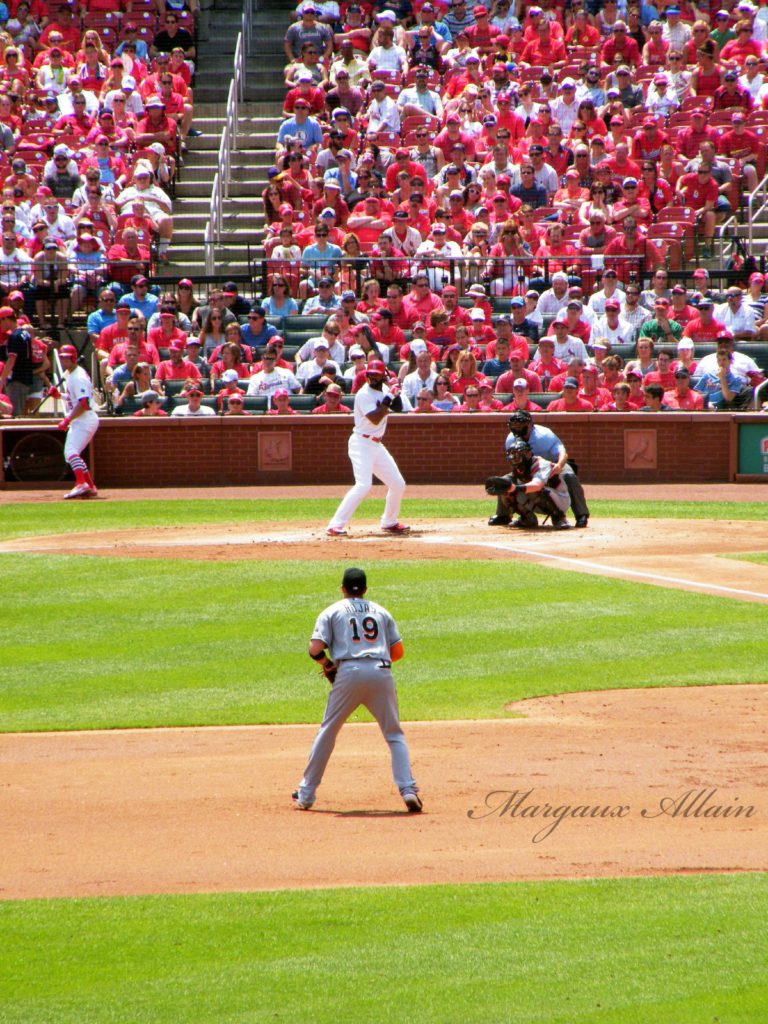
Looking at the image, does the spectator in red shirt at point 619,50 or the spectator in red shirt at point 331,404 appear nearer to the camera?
the spectator in red shirt at point 331,404

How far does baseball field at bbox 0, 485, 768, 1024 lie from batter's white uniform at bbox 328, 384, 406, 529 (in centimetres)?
55

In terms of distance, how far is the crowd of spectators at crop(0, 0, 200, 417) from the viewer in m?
25.0

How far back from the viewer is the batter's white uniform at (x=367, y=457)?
54.7 feet

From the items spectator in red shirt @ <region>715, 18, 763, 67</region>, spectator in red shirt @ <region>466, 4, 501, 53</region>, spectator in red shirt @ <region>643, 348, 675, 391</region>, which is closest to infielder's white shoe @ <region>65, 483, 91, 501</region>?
spectator in red shirt @ <region>643, 348, 675, 391</region>

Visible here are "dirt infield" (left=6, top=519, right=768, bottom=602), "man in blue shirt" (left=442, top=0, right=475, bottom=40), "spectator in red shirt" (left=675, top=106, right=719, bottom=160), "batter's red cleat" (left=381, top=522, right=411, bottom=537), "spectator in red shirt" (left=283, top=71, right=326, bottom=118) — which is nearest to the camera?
"dirt infield" (left=6, top=519, right=768, bottom=602)

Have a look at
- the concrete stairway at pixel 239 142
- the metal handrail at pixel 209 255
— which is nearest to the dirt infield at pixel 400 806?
the concrete stairway at pixel 239 142

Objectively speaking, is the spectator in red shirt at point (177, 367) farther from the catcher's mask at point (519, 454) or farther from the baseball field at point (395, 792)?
the catcher's mask at point (519, 454)

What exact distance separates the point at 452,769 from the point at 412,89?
2070 cm

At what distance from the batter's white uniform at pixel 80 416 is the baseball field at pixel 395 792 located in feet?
13.8

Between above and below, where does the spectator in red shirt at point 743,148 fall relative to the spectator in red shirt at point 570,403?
above

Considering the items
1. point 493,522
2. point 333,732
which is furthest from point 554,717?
point 493,522

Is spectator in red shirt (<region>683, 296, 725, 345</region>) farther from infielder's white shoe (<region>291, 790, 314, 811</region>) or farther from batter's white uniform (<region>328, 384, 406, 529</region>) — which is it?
infielder's white shoe (<region>291, 790, 314, 811</region>)

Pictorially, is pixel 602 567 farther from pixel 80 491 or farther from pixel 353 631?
pixel 80 491

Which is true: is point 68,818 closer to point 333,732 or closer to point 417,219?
point 333,732
